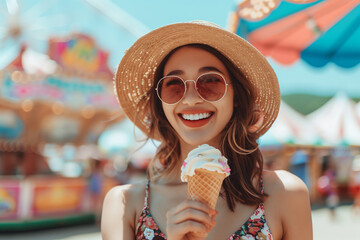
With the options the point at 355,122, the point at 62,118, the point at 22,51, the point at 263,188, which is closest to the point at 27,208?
the point at 62,118

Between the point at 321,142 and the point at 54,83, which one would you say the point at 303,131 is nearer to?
the point at 321,142

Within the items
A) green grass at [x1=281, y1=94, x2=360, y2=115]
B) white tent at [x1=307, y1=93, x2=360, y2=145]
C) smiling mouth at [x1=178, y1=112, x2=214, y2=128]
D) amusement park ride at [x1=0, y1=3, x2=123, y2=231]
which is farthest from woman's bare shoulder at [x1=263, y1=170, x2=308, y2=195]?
green grass at [x1=281, y1=94, x2=360, y2=115]

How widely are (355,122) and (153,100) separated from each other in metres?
13.5

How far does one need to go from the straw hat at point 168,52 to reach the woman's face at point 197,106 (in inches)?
3.3

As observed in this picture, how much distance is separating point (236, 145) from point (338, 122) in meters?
13.3

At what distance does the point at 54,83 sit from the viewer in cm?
958

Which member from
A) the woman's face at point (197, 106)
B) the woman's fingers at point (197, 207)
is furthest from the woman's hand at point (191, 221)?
the woman's face at point (197, 106)

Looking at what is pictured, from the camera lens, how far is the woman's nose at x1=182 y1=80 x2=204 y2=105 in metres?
1.66

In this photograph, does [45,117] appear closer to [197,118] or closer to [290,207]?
[197,118]

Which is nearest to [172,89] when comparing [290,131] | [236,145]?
[236,145]

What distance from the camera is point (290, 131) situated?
12.1m

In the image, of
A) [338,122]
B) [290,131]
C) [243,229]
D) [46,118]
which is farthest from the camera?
[338,122]

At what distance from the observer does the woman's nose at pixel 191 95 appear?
1.66 metres

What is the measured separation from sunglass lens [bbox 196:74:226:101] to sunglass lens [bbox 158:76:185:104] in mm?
94
